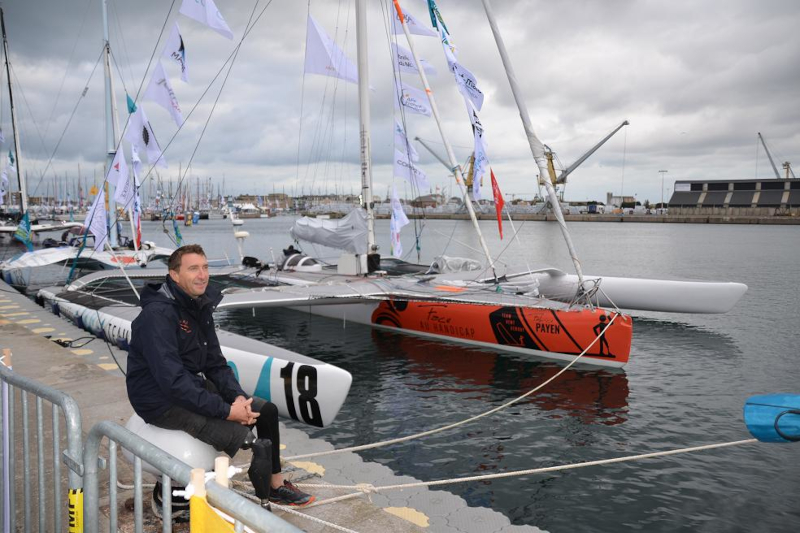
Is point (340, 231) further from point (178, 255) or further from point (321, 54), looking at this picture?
point (178, 255)

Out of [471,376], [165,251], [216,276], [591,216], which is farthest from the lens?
[591,216]

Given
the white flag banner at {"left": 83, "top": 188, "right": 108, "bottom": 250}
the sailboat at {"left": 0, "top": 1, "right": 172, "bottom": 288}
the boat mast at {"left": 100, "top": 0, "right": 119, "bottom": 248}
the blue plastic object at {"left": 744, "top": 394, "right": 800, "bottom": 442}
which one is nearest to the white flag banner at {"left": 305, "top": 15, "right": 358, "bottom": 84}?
the white flag banner at {"left": 83, "top": 188, "right": 108, "bottom": 250}

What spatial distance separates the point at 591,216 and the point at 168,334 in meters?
121

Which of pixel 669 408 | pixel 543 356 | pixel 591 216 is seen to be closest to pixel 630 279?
pixel 543 356

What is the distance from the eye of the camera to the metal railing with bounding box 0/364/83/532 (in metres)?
2.19

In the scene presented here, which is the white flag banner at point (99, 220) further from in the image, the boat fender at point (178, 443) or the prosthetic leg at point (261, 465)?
the prosthetic leg at point (261, 465)

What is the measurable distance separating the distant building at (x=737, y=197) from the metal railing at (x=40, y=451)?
4244 inches

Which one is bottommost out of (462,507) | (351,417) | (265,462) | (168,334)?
(351,417)

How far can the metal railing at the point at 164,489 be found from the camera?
57.5 inches

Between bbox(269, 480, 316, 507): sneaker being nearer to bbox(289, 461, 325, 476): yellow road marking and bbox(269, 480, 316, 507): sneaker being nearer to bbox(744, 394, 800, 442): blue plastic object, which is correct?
bbox(289, 461, 325, 476): yellow road marking

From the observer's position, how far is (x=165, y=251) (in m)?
21.6

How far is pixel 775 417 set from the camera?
119 inches

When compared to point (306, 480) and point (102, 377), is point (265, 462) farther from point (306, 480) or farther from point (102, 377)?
point (102, 377)

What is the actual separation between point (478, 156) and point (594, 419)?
598 centimetres
